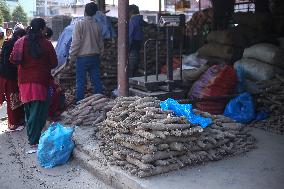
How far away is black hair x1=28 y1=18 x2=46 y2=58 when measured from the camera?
19.3ft

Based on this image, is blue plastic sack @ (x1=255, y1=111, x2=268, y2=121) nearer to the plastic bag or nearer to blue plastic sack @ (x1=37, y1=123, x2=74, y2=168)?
the plastic bag

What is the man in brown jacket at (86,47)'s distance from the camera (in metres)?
7.51

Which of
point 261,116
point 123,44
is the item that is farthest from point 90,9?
point 261,116

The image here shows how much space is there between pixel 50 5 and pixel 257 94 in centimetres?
5063

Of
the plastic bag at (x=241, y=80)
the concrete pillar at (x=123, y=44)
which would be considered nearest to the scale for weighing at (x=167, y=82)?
the concrete pillar at (x=123, y=44)

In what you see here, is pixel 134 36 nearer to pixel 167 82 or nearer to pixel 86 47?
pixel 86 47

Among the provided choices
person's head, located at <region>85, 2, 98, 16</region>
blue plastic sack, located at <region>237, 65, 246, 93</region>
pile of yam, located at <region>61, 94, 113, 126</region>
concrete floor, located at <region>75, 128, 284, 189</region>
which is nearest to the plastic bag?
blue plastic sack, located at <region>237, 65, 246, 93</region>

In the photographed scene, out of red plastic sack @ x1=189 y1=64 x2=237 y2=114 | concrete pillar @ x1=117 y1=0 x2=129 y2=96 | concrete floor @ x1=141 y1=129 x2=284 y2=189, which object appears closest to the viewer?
concrete floor @ x1=141 y1=129 x2=284 y2=189

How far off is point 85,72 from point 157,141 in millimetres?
3470

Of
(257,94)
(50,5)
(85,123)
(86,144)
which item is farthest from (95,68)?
(50,5)

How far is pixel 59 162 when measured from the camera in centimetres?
566

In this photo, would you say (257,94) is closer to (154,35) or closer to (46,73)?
(46,73)

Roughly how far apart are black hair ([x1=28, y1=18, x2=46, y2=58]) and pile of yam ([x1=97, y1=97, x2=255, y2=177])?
4.79ft

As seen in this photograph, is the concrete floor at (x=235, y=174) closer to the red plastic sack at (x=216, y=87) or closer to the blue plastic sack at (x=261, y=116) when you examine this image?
the blue plastic sack at (x=261, y=116)
